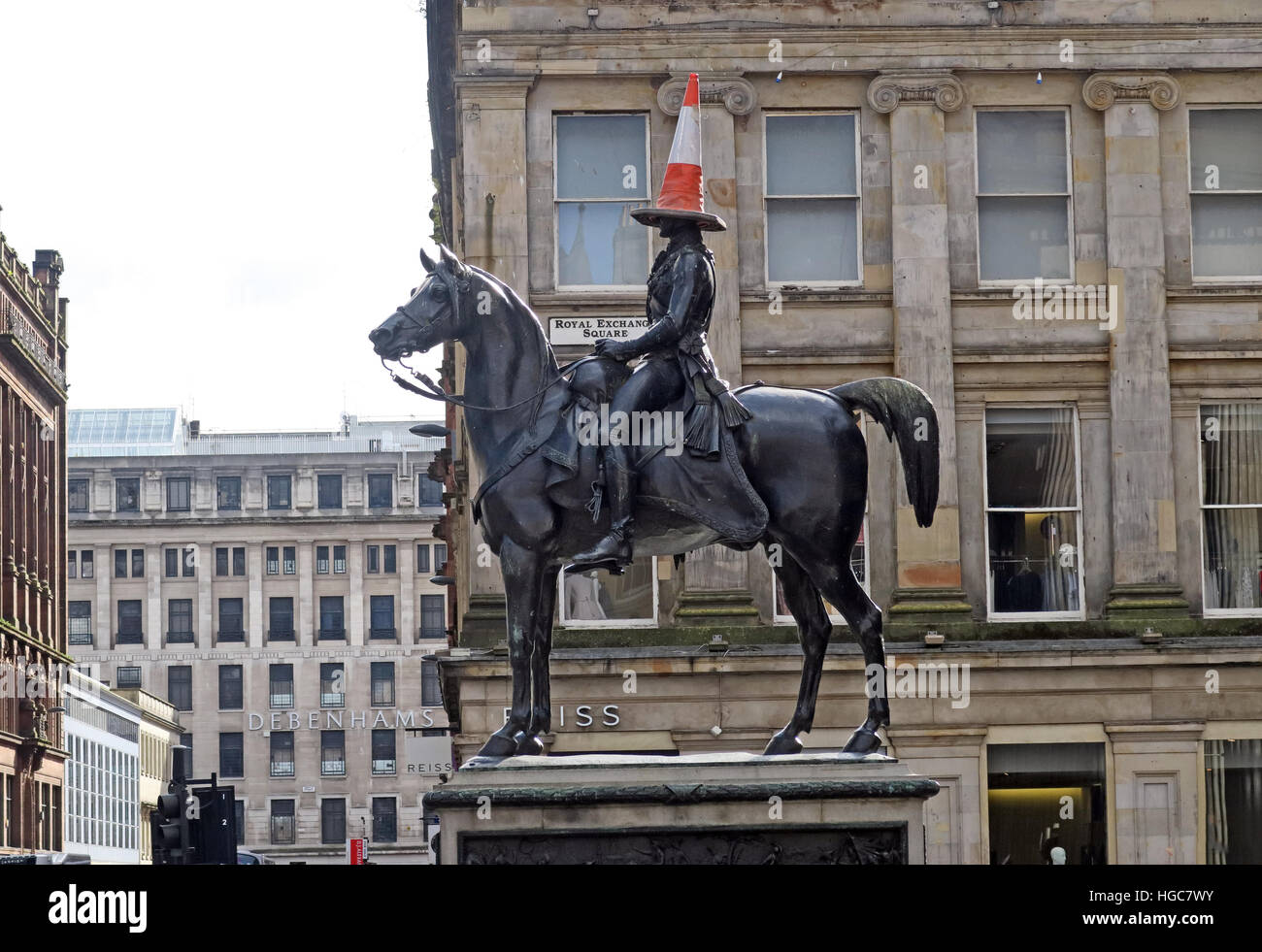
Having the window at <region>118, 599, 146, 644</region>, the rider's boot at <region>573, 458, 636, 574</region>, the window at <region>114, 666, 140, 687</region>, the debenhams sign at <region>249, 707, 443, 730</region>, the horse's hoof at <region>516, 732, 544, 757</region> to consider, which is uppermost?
the rider's boot at <region>573, 458, 636, 574</region>

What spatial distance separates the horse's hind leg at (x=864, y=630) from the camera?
1417cm

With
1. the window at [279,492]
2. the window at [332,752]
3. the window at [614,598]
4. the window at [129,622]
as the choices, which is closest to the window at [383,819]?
the window at [332,752]

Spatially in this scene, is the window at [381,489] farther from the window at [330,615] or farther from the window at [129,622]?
the window at [129,622]

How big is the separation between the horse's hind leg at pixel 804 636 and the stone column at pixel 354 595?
124 metres

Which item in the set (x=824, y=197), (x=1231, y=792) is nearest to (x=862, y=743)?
(x=1231, y=792)

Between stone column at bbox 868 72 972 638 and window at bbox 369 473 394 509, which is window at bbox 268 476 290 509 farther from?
stone column at bbox 868 72 972 638

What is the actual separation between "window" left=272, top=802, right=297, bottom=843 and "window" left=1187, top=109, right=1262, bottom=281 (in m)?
106

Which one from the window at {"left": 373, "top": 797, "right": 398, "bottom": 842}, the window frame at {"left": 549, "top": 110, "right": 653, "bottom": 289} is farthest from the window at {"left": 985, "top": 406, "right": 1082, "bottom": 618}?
the window at {"left": 373, "top": 797, "right": 398, "bottom": 842}

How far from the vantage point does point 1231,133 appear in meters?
33.0

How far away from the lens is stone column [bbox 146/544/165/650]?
137 meters

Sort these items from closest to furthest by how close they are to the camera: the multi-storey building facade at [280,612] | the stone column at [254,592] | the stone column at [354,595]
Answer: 1. the multi-storey building facade at [280,612]
2. the stone column at [254,592]
3. the stone column at [354,595]

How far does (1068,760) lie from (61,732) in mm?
75123

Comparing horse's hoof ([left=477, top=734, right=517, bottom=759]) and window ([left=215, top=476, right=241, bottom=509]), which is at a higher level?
window ([left=215, top=476, right=241, bottom=509])

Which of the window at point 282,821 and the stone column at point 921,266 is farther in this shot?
the window at point 282,821
